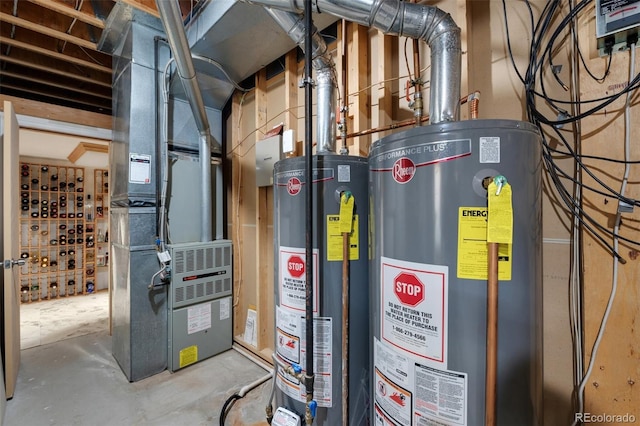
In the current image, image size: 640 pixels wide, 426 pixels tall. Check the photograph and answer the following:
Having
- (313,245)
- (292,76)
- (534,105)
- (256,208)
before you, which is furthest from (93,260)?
(534,105)

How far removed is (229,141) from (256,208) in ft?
3.01

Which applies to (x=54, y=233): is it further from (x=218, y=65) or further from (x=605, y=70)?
(x=605, y=70)

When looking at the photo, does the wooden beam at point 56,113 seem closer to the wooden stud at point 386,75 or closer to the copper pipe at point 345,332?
the wooden stud at point 386,75

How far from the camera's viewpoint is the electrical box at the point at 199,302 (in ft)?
7.56

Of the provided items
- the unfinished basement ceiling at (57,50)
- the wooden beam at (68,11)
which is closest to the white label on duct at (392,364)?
the unfinished basement ceiling at (57,50)

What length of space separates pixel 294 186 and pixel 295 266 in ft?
1.14

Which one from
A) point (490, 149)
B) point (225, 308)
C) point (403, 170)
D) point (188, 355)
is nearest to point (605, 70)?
point (490, 149)

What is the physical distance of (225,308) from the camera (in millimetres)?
2645

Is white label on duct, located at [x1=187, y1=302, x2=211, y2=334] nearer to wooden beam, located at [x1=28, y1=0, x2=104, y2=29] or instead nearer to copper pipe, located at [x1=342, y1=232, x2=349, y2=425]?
copper pipe, located at [x1=342, y1=232, x2=349, y2=425]

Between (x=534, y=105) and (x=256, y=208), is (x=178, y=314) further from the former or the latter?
(x=534, y=105)

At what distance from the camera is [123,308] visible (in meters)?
2.31

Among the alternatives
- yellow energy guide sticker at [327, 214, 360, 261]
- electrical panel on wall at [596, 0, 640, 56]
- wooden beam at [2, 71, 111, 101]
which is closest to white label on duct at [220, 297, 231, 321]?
yellow energy guide sticker at [327, 214, 360, 261]

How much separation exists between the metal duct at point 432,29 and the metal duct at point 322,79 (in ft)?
0.58

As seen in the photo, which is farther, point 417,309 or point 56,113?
point 56,113
